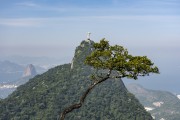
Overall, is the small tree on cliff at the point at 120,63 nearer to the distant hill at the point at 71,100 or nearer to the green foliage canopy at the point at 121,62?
the green foliage canopy at the point at 121,62

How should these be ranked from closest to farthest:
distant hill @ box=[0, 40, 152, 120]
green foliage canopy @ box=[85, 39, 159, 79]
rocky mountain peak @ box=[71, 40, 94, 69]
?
green foliage canopy @ box=[85, 39, 159, 79] → distant hill @ box=[0, 40, 152, 120] → rocky mountain peak @ box=[71, 40, 94, 69]

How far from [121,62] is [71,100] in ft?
408

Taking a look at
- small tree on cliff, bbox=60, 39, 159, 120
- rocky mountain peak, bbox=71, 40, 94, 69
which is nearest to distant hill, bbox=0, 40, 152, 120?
rocky mountain peak, bbox=71, 40, 94, 69

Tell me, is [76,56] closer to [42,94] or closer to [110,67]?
[42,94]

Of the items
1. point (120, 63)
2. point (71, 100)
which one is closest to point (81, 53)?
point (71, 100)

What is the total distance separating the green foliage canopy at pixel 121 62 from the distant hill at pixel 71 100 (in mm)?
105349

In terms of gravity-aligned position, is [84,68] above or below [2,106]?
above

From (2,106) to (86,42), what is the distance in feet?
181

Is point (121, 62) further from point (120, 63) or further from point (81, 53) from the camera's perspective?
point (81, 53)

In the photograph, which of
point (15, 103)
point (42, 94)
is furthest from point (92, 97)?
point (15, 103)

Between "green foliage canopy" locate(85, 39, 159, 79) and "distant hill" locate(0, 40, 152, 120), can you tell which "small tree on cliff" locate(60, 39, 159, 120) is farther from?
"distant hill" locate(0, 40, 152, 120)

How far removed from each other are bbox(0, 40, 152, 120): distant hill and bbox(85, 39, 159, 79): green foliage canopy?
10535cm

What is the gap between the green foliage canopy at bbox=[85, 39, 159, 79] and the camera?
28.6 m

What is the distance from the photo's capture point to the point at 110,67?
2912 centimetres
